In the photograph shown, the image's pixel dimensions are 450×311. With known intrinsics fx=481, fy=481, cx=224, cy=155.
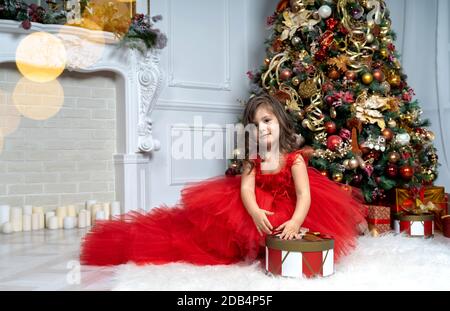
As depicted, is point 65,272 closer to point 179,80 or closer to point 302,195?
point 302,195

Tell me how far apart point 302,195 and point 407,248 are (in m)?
0.73

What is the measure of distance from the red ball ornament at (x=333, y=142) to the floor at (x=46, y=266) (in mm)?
1485

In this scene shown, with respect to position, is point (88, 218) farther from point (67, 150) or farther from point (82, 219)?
point (67, 150)

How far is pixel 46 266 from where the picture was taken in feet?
6.73

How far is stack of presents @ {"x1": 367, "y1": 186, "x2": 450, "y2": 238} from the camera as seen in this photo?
2549mm

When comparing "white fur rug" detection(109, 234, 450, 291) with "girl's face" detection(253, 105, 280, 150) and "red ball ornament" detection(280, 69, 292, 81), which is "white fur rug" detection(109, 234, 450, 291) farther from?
"red ball ornament" detection(280, 69, 292, 81)

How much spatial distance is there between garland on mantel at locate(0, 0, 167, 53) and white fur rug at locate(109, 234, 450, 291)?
1939mm

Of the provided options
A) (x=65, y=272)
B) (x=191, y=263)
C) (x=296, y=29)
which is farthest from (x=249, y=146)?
(x=296, y=29)

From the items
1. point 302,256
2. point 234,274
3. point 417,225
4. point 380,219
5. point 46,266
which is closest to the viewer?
Answer: point 302,256

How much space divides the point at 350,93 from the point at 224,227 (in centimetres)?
142

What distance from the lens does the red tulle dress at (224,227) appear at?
6.15 feet

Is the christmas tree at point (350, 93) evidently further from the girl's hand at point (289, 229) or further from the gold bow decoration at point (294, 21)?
the girl's hand at point (289, 229)

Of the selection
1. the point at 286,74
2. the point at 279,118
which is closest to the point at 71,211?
the point at 286,74

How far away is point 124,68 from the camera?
3.43 meters
